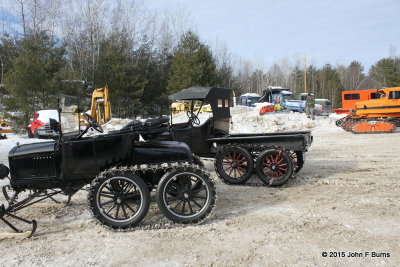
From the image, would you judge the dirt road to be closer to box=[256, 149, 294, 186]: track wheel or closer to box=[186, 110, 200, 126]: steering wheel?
box=[256, 149, 294, 186]: track wheel

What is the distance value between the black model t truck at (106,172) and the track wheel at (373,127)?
13.2m

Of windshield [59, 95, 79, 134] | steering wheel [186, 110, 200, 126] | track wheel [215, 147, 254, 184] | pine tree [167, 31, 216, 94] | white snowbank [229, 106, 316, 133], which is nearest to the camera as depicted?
windshield [59, 95, 79, 134]

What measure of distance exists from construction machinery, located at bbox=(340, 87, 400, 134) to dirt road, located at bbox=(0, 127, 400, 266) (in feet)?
33.6

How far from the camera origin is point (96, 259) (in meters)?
3.35

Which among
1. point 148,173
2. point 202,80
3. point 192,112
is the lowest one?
point 148,173

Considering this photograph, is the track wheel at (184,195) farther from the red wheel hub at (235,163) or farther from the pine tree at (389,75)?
the pine tree at (389,75)

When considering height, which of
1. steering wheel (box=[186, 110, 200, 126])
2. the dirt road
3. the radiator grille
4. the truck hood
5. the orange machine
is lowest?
the dirt road

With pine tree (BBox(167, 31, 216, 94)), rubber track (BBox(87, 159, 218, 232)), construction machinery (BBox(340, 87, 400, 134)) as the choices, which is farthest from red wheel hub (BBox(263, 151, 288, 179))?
pine tree (BBox(167, 31, 216, 94))

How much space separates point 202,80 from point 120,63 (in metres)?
7.50

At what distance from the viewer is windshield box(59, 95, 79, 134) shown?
4316mm

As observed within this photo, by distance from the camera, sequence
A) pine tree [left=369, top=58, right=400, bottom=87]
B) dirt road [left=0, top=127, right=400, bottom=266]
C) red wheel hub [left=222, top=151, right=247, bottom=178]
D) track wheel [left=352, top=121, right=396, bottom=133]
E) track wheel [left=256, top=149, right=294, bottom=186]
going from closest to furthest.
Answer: dirt road [left=0, top=127, right=400, bottom=266], track wheel [left=256, top=149, right=294, bottom=186], red wheel hub [left=222, top=151, right=247, bottom=178], track wheel [left=352, top=121, right=396, bottom=133], pine tree [left=369, top=58, right=400, bottom=87]

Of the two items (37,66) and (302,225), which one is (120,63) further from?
(302,225)

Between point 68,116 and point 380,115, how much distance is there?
1514 cm

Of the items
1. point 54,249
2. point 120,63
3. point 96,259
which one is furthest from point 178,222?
point 120,63
